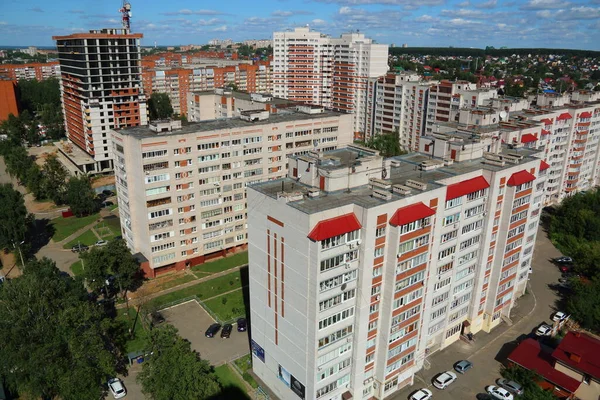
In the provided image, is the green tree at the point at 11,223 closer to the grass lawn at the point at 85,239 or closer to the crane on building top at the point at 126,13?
the grass lawn at the point at 85,239

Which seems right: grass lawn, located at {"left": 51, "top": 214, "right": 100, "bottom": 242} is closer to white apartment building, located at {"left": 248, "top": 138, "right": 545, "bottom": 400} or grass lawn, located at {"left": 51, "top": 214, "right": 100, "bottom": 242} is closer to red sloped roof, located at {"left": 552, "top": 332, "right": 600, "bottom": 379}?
white apartment building, located at {"left": 248, "top": 138, "right": 545, "bottom": 400}

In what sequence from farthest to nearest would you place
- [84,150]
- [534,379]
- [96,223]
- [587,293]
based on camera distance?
[84,150] < [96,223] < [587,293] < [534,379]

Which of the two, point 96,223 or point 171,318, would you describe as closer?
point 171,318

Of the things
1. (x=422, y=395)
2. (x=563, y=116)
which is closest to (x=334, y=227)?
(x=422, y=395)

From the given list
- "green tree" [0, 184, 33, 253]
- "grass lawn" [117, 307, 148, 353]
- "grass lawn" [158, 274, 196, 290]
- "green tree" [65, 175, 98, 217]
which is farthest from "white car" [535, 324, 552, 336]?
"green tree" [65, 175, 98, 217]

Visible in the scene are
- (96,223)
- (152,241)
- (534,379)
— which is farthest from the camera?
(96,223)

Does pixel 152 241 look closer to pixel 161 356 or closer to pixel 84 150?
pixel 161 356

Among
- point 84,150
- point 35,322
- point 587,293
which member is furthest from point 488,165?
point 84,150

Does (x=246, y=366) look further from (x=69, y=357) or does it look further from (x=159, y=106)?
(x=159, y=106)
